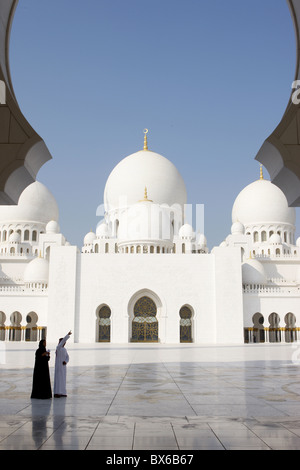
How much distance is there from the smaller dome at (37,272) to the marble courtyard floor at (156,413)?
1867cm

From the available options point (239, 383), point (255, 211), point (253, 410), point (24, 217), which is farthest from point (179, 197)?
point (253, 410)

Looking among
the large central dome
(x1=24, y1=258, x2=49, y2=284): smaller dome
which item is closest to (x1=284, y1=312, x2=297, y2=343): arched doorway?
the large central dome

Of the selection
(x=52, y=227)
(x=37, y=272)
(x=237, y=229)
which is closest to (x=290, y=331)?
(x=237, y=229)

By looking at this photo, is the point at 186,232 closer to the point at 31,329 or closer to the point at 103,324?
the point at 103,324

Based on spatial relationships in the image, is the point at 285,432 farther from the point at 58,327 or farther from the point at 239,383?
the point at 58,327

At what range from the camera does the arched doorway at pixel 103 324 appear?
23.8 meters

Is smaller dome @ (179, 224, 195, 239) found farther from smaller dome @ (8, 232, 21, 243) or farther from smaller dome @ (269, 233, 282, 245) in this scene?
smaller dome @ (8, 232, 21, 243)

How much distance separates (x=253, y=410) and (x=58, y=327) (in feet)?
64.4

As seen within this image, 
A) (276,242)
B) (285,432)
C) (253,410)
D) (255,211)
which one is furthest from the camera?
(255,211)

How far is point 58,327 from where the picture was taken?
918 inches

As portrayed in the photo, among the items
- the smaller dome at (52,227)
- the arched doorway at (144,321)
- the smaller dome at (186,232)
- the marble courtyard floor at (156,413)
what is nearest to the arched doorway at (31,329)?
the smaller dome at (52,227)

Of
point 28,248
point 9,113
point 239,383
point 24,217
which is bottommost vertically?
point 239,383

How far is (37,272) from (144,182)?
968 cm

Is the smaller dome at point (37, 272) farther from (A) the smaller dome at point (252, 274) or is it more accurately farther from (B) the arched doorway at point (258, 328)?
(B) the arched doorway at point (258, 328)
